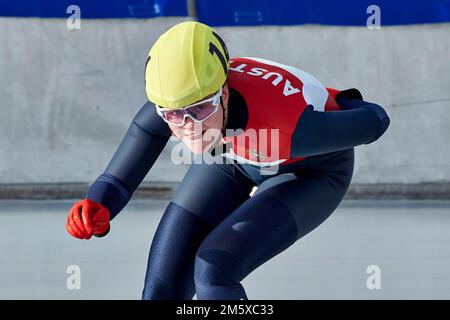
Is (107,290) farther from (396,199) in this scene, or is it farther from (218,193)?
(396,199)

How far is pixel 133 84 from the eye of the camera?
711 centimetres

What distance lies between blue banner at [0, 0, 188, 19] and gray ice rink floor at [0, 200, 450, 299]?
3.78 feet

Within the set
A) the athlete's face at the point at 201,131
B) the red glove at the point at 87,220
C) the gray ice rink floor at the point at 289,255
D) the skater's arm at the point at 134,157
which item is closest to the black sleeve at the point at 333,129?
the athlete's face at the point at 201,131

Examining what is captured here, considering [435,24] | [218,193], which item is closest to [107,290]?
[218,193]

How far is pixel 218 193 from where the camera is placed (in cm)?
420

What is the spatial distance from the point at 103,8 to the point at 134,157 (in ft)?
10.5

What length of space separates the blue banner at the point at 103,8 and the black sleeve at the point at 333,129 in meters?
3.41

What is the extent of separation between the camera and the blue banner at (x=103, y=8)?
7121 mm
